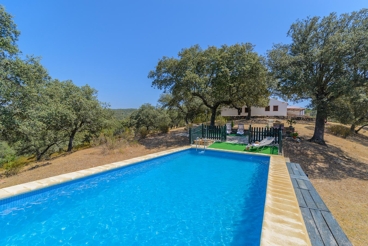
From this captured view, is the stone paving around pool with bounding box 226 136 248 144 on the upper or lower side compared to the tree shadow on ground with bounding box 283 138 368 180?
upper

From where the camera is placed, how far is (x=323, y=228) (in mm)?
2453

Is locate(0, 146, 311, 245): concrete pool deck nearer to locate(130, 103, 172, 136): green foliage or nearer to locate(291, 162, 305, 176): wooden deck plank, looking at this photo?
locate(291, 162, 305, 176): wooden deck plank

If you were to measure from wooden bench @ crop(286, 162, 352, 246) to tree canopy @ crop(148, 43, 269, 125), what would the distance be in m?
8.84

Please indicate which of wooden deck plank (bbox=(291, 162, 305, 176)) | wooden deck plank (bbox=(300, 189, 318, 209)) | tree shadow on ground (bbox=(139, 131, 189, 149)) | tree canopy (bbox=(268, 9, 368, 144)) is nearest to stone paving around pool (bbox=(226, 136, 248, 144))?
tree shadow on ground (bbox=(139, 131, 189, 149))

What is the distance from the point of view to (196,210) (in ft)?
12.5

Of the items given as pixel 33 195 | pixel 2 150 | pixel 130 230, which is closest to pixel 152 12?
pixel 33 195

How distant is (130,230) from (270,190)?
10.5 ft

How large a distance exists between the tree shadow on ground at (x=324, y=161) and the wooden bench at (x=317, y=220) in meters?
3.62

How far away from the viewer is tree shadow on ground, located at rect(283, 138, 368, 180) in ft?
21.7

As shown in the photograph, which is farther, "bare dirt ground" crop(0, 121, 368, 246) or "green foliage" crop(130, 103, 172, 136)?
"green foliage" crop(130, 103, 172, 136)

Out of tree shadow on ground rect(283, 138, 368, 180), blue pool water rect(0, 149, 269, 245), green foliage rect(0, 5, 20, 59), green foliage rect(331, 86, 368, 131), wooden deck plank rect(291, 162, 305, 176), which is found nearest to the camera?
blue pool water rect(0, 149, 269, 245)

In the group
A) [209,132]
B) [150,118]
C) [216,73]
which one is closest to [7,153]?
[150,118]

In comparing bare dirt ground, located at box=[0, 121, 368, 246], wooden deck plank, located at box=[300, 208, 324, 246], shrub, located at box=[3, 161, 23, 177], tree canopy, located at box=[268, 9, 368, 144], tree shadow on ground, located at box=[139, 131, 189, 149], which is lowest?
shrub, located at box=[3, 161, 23, 177]

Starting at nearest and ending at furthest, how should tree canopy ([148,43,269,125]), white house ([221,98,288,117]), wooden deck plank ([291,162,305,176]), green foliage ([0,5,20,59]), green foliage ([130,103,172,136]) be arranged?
wooden deck plank ([291,162,305,176])
green foliage ([0,5,20,59])
tree canopy ([148,43,269,125])
green foliage ([130,103,172,136])
white house ([221,98,288,117])
